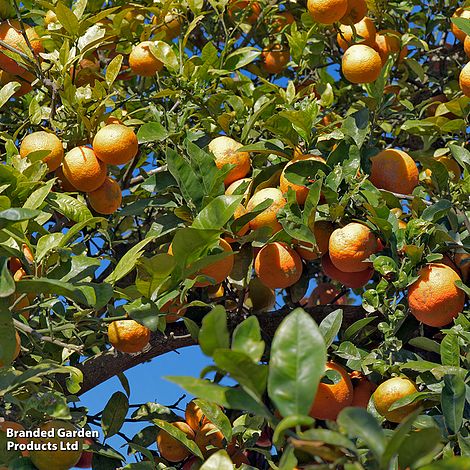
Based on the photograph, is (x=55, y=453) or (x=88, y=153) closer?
(x=55, y=453)

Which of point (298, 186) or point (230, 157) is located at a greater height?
point (230, 157)

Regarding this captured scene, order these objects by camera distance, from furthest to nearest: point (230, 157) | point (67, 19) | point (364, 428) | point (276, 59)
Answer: point (276, 59) → point (67, 19) → point (230, 157) → point (364, 428)

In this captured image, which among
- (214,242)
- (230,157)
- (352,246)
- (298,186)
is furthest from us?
(230,157)

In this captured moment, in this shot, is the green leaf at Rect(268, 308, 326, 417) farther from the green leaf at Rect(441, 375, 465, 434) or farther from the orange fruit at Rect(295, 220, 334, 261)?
the orange fruit at Rect(295, 220, 334, 261)

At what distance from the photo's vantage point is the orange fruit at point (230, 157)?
2.04 metres

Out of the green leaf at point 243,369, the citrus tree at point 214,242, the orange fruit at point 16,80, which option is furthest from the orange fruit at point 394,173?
the green leaf at point 243,369

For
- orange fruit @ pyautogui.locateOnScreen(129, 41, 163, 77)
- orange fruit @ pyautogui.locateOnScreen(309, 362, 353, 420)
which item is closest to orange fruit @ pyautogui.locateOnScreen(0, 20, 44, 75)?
orange fruit @ pyautogui.locateOnScreen(129, 41, 163, 77)

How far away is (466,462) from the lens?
2.89 ft

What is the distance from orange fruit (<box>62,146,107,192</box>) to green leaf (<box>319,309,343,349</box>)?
0.74 meters

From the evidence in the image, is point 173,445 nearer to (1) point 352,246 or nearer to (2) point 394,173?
(1) point 352,246

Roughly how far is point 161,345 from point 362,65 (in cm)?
107

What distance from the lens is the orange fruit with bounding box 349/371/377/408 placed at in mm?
1875

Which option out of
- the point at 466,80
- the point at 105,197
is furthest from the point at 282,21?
the point at 105,197

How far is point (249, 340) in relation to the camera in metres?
0.95
